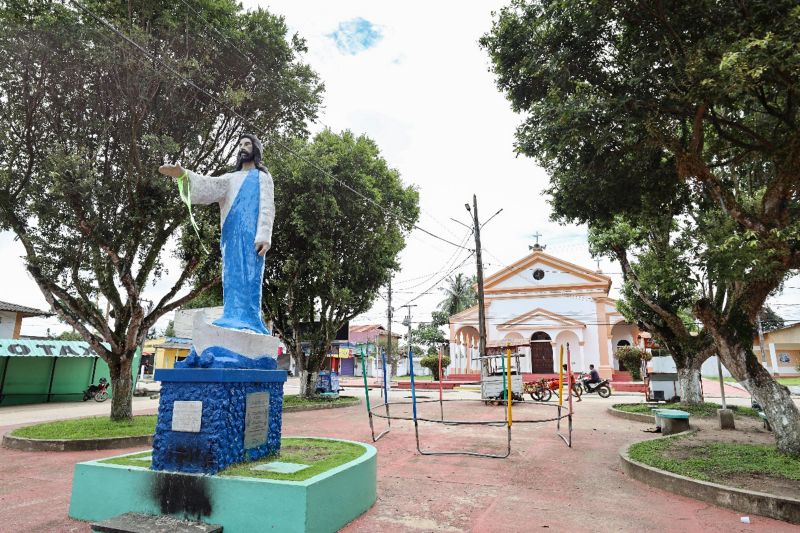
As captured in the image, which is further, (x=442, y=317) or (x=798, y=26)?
(x=442, y=317)

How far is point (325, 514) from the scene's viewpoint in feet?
13.8

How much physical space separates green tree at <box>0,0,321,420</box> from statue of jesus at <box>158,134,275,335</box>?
440cm

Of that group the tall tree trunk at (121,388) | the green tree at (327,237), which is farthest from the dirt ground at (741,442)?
the tall tree trunk at (121,388)

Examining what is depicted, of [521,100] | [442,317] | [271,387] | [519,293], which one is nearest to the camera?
[271,387]

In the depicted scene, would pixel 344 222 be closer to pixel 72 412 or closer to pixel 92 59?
pixel 92 59

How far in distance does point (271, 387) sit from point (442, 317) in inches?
1660

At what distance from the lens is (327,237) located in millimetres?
15719

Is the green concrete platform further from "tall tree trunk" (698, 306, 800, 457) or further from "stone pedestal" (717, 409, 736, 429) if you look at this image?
"stone pedestal" (717, 409, 736, 429)

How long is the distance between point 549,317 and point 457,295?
1605cm

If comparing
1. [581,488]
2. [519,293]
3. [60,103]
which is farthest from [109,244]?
[519,293]

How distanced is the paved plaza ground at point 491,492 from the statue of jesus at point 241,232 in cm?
223

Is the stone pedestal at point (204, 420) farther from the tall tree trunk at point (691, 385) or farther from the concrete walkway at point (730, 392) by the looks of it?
the concrete walkway at point (730, 392)

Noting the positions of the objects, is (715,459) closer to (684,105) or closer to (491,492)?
(491,492)

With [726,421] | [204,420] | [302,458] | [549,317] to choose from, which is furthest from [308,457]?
[549,317]
